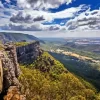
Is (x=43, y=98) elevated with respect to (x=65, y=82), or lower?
lower

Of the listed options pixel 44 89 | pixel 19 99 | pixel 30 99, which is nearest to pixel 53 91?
pixel 44 89

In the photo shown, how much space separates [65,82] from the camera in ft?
344

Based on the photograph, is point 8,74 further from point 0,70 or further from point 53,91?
point 53,91

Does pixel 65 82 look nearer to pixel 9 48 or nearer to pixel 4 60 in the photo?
pixel 4 60

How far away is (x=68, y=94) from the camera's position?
359 ft

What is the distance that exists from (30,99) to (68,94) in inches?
816

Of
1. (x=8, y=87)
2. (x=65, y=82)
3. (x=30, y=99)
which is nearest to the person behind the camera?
(x=8, y=87)

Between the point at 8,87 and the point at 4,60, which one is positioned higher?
the point at 4,60

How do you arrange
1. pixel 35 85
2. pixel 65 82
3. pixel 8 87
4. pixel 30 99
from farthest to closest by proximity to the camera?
pixel 35 85
pixel 65 82
pixel 30 99
pixel 8 87

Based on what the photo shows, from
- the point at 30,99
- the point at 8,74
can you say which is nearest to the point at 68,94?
the point at 30,99

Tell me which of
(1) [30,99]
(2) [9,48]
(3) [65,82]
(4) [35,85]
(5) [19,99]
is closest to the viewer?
(5) [19,99]

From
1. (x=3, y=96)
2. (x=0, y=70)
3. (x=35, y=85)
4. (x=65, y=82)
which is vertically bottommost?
(x=35, y=85)

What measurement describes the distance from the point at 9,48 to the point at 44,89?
42.4 metres

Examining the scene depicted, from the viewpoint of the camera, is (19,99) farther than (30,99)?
No
